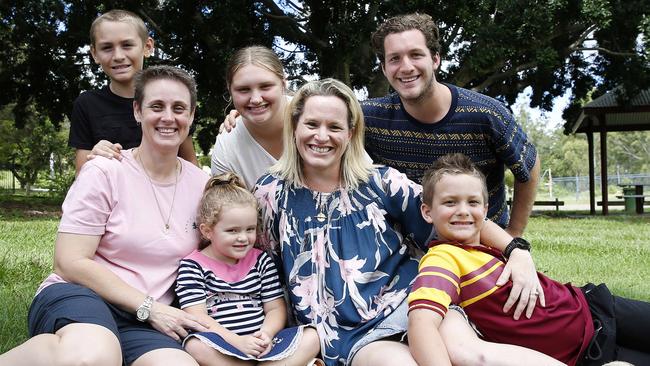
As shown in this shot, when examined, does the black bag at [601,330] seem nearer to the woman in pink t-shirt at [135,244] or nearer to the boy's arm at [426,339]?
the boy's arm at [426,339]

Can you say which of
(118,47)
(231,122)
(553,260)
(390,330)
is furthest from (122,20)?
(553,260)

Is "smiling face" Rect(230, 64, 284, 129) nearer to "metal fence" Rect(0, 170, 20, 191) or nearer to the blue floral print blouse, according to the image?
the blue floral print blouse

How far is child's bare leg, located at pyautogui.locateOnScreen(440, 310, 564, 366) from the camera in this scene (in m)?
2.67

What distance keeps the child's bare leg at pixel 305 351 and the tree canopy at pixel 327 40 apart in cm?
1088

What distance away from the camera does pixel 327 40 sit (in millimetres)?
15086

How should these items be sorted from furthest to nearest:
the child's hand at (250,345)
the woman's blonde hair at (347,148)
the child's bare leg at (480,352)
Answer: the woman's blonde hair at (347,148) → the child's hand at (250,345) → the child's bare leg at (480,352)

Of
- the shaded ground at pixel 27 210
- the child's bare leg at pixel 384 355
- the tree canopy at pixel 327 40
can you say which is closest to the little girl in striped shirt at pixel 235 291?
the child's bare leg at pixel 384 355

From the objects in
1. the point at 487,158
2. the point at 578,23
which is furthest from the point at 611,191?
the point at 487,158

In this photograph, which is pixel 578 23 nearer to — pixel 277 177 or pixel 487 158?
pixel 487 158

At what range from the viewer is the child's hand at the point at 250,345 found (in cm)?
284

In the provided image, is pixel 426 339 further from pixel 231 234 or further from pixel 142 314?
pixel 142 314

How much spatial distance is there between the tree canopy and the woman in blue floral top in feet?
33.9

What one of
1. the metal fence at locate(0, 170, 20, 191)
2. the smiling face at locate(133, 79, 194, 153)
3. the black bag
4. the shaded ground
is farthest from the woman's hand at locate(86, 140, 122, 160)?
the metal fence at locate(0, 170, 20, 191)

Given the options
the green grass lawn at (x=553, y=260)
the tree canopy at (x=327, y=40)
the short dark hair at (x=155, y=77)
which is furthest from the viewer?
the tree canopy at (x=327, y=40)
